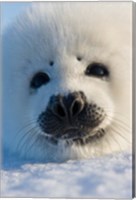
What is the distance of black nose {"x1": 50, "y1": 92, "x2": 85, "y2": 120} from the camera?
3.24 meters

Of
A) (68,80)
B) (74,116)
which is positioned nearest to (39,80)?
(68,80)

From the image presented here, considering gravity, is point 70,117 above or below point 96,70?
below

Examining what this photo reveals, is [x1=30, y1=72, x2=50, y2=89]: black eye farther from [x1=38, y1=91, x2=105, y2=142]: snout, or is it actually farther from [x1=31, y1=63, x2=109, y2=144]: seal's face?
[x1=38, y1=91, x2=105, y2=142]: snout

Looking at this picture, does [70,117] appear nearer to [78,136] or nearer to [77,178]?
[78,136]

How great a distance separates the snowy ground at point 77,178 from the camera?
3389 mm

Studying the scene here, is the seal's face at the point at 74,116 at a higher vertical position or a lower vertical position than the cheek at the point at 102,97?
lower

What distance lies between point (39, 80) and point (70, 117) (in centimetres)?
31

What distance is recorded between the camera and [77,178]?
343 centimetres

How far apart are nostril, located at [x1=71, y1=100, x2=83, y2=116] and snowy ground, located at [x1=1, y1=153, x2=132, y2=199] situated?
28cm

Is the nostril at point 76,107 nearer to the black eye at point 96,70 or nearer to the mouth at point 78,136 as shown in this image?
the mouth at point 78,136

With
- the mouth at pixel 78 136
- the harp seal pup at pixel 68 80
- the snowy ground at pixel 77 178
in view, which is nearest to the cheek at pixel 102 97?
the harp seal pup at pixel 68 80

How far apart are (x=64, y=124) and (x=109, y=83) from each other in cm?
31

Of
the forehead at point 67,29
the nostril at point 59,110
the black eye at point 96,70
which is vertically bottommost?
the nostril at point 59,110

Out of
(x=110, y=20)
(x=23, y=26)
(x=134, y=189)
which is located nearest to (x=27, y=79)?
(x=23, y=26)
